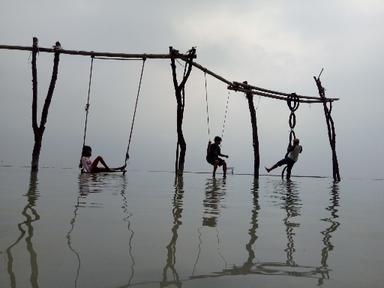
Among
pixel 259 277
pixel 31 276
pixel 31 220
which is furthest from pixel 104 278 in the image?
pixel 31 220

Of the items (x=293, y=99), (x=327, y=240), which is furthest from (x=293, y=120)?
(x=327, y=240)

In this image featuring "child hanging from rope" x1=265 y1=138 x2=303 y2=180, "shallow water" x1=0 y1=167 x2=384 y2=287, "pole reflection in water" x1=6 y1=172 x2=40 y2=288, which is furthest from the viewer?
"child hanging from rope" x1=265 y1=138 x2=303 y2=180

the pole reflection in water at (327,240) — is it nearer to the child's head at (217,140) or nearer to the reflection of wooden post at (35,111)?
the child's head at (217,140)

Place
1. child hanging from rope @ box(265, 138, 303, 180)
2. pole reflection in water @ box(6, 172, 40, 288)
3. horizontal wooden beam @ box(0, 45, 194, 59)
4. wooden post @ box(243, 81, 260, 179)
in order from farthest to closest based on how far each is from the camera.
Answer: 1. child hanging from rope @ box(265, 138, 303, 180)
2. wooden post @ box(243, 81, 260, 179)
3. horizontal wooden beam @ box(0, 45, 194, 59)
4. pole reflection in water @ box(6, 172, 40, 288)

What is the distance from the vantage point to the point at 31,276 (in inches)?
77.5

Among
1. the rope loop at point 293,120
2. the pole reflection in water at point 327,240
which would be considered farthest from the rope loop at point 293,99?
the pole reflection in water at point 327,240

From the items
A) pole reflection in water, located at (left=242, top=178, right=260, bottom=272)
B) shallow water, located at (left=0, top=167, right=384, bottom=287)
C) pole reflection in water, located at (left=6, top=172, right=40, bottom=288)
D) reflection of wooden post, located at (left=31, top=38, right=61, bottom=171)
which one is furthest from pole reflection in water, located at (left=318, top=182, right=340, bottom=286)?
reflection of wooden post, located at (left=31, top=38, right=61, bottom=171)

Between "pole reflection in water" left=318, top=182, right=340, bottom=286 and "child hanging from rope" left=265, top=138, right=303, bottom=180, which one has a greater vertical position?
"child hanging from rope" left=265, top=138, right=303, bottom=180

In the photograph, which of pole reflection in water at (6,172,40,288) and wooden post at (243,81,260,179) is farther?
wooden post at (243,81,260,179)

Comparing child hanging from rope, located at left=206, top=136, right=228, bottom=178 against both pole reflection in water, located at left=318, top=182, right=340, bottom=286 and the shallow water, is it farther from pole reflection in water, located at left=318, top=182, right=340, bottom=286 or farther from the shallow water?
the shallow water

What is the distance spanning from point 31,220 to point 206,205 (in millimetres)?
2312

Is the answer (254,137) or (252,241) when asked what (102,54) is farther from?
(252,241)

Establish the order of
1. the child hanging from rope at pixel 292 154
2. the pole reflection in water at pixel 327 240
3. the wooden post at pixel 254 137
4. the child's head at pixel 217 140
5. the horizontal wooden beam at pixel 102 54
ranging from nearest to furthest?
1. the pole reflection in water at pixel 327 240
2. the horizontal wooden beam at pixel 102 54
3. the child's head at pixel 217 140
4. the wooden post at pixel 254 137
5. the child hanging from rope at pixel 292 154

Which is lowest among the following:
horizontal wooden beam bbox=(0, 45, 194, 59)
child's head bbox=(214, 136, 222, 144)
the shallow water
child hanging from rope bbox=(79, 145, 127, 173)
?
the shallow water
